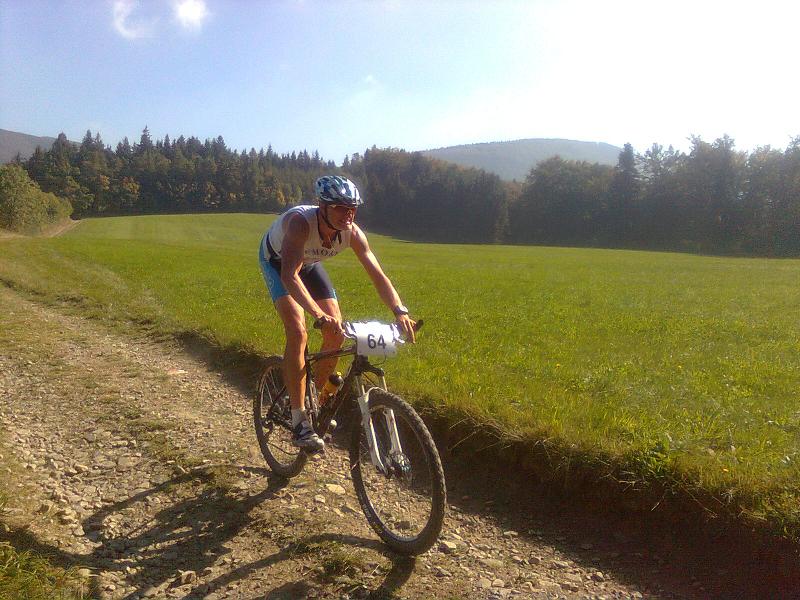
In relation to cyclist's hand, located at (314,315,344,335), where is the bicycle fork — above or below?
below

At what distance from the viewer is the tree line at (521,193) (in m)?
76.9

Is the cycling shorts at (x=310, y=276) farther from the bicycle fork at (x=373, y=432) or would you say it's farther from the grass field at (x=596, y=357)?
the grass field at (x=596, y=357)

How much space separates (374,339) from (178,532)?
1.94 metres

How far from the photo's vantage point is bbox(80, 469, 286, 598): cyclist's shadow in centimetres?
343

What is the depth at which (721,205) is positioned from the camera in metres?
79.3

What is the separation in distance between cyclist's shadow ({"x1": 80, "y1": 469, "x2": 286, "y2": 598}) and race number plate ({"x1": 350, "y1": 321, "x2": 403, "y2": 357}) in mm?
1572

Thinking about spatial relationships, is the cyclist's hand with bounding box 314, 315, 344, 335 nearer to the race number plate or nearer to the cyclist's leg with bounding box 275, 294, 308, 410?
the race number plate

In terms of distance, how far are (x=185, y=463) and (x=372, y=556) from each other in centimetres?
212

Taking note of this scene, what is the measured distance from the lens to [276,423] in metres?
4.83

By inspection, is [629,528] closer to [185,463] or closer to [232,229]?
[185,463]

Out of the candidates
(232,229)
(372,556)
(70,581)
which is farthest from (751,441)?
(232,229)

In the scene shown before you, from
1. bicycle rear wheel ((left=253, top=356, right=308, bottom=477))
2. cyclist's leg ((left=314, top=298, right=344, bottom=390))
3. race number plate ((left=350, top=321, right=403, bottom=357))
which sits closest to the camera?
race number plate ((left=350, top=321, right=403, bottom=357))

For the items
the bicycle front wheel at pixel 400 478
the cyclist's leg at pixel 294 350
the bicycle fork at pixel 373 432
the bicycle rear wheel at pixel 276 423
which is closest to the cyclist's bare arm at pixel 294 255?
the cyclist's leg at pixel 294 350

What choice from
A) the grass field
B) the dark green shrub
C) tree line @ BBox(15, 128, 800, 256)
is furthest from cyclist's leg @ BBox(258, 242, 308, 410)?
the dark green shrub
